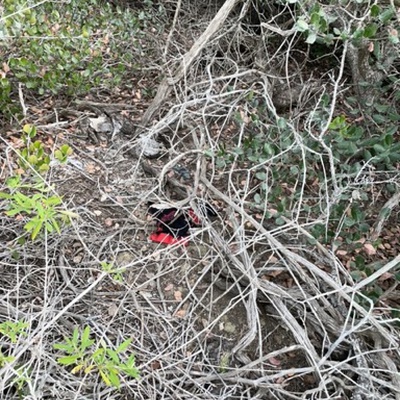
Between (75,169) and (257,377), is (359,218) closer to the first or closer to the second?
(257,377)

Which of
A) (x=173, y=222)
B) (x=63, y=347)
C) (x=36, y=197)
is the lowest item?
(x=173, y=222)

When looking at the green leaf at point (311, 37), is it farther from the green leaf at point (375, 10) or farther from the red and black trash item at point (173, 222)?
the red and black trash item at point (173, 222)

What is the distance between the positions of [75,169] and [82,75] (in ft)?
2.06

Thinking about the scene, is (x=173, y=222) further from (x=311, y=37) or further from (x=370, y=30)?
(x=370, y=30)

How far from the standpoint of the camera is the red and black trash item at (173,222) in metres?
2.18

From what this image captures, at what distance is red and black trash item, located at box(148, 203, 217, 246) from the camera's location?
7.16ft

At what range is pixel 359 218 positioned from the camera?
6.14ft

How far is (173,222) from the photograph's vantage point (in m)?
2.21

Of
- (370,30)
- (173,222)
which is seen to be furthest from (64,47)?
(370,30)

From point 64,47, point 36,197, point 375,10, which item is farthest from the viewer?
point 64,47

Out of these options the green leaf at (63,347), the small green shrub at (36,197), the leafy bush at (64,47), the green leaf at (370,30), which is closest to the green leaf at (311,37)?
the green leaf at (370,30)

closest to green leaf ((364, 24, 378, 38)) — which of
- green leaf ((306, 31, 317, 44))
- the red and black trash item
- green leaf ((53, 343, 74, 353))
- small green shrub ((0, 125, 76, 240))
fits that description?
green leaf ((306, 31, 317, 44))

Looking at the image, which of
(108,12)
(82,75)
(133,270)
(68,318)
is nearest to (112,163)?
(82,75)

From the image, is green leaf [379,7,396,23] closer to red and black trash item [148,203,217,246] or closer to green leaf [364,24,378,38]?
green leaf [364,24,378,38]
